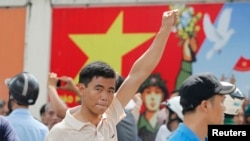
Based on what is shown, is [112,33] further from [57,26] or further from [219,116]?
[219,116]

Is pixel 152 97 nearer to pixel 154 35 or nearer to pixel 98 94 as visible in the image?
pixel 154 35

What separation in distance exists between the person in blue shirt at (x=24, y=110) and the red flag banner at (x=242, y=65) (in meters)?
4.53

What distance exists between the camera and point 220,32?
30.0ft

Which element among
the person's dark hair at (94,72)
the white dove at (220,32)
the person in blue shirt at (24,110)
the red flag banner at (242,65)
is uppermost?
the white dove at (220,32)

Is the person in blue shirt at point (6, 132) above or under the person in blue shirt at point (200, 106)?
under

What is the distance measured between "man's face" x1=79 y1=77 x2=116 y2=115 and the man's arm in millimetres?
167

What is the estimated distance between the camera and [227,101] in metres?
4.21

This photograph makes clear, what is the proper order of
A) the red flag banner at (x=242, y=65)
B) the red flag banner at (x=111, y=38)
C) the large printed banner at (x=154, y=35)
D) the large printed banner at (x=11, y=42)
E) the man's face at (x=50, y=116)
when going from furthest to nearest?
1. the large printed banner at (x=11, y=42)
2. the red flag banner at (x=111, y=38)
3. the large printed banner at (x=154, y=35)
4. the red flag banner at (x=242, y=65)
5. the man's face at (x=50, y=116)

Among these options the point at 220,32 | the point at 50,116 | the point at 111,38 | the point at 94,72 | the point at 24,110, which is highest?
the point at 220,32

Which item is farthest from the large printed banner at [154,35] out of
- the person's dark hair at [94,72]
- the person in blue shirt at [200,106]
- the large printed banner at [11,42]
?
the person's dark hair at [94,72]

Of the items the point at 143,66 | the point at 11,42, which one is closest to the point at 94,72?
the point at 143,66

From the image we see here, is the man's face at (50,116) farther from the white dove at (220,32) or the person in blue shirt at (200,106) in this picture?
the person in blue shirt at (200,106)

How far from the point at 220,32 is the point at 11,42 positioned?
3.28m

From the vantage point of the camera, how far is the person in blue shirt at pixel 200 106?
3348 millimetres
